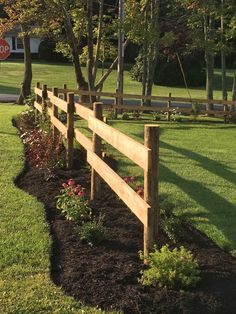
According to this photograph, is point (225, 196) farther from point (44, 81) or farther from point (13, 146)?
point (44, 81)

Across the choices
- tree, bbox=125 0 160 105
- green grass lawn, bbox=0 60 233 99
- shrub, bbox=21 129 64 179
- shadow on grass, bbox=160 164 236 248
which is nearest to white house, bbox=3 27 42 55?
green grass lawn, bbox=0 60 233 99

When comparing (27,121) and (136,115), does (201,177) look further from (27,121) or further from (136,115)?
(136,115)

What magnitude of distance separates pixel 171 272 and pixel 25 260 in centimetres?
143

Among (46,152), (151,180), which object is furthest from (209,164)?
(151,180)

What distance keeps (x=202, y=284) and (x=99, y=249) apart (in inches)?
49.4

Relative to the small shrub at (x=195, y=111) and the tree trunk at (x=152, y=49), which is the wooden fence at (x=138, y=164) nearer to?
the small shrub at (x=195, y=111)

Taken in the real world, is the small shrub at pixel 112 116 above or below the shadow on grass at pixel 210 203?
above

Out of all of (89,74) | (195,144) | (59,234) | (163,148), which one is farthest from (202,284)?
(89,74)

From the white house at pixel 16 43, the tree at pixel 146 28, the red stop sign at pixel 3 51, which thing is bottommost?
the red stop sign at pixel 3 51

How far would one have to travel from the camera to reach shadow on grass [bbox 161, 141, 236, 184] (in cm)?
868

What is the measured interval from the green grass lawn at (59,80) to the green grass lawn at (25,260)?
30674 millimetres

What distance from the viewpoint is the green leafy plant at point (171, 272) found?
4.13 meters

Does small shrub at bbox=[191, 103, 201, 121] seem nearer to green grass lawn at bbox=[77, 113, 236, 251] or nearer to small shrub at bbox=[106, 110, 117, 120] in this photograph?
small shrub at bbox=[106, 110, 117, 120]

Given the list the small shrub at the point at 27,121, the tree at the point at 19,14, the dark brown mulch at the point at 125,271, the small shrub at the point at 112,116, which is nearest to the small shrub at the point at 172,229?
the dark brown mulch at the point at 125,271
